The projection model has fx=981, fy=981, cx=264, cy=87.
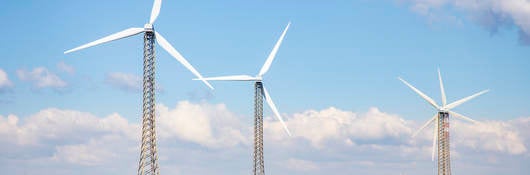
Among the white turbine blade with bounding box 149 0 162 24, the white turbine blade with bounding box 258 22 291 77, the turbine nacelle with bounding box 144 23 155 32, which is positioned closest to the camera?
the turbine nacelle with bounding box 144 23 155 32

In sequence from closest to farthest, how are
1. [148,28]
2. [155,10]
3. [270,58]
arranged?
[148,28], [155,10], [270,58]

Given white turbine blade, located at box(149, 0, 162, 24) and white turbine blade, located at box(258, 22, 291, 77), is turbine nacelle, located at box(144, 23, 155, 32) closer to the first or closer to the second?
white turbine blade, located at box(149, 0, 162, 24)

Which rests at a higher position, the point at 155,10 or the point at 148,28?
the point at 155,10

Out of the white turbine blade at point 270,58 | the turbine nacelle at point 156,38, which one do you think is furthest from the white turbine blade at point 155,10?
the white turbine blade at point 270,58

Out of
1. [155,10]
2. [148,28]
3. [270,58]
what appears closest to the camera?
[148,28]

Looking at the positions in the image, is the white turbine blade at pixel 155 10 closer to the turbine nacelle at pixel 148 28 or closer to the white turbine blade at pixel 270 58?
the turbine nacelle at pixel 148 28

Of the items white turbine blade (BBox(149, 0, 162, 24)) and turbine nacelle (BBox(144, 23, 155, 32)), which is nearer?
turbine nacelle (BBox(144, 23, 155, 32))

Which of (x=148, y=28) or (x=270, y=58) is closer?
(x=148, y=28)

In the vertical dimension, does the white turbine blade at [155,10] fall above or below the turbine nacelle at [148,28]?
above

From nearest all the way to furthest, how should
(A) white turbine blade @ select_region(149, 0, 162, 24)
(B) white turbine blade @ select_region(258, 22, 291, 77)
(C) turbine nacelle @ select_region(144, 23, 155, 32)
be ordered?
(C) turbine nacelle @ select_region(144, 23, 155, 32), (A) white turbine blade @ select_region(149, 0, 162, 24), (B) white turbine blade @ select_region(258, 22, 291, 77)

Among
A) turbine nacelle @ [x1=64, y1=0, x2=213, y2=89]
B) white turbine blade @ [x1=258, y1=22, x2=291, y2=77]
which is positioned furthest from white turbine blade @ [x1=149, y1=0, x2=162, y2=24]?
white turbine blade @ [x1=258, y1=22, x2=291, y2=77]

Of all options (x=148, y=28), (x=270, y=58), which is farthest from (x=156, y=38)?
(x=270, y=58)

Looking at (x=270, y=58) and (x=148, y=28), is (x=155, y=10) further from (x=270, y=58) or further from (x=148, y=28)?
(x=270, y=58)

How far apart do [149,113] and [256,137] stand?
130 ft
